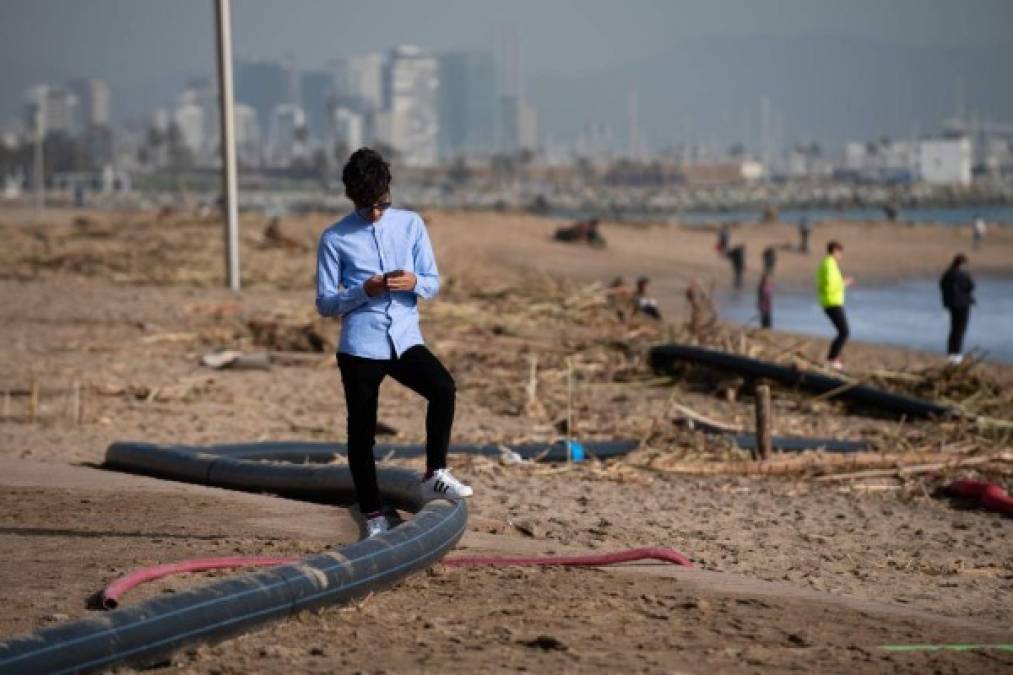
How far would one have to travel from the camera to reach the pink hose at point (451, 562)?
23.7 feet

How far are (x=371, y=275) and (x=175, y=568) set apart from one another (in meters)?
1.52

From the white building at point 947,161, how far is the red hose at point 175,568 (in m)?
188

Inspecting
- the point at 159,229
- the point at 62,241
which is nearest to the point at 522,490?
the point at 62,241

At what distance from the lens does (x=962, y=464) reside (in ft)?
41.3

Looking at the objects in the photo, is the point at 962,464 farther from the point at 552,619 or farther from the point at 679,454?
the point at 552,619

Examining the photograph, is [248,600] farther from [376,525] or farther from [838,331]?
[838,331]

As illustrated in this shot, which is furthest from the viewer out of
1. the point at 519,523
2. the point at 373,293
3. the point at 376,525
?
the point at 519,523

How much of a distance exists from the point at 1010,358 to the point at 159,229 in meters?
23.7

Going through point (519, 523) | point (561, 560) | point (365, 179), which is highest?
point (365, 179)

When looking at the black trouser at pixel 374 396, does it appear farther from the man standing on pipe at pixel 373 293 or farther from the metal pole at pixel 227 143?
the metal pole at pixel 227 143

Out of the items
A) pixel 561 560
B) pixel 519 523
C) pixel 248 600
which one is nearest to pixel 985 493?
pixel 519 523

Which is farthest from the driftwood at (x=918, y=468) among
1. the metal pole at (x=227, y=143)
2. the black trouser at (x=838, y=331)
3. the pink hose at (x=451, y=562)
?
the metal pole at (x=227, y=143)

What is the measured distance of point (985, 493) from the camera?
11398 mm

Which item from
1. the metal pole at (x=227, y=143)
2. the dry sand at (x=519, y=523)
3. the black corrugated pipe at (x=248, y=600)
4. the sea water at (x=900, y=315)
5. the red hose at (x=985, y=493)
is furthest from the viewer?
the sea water at (x=900, y=315)
